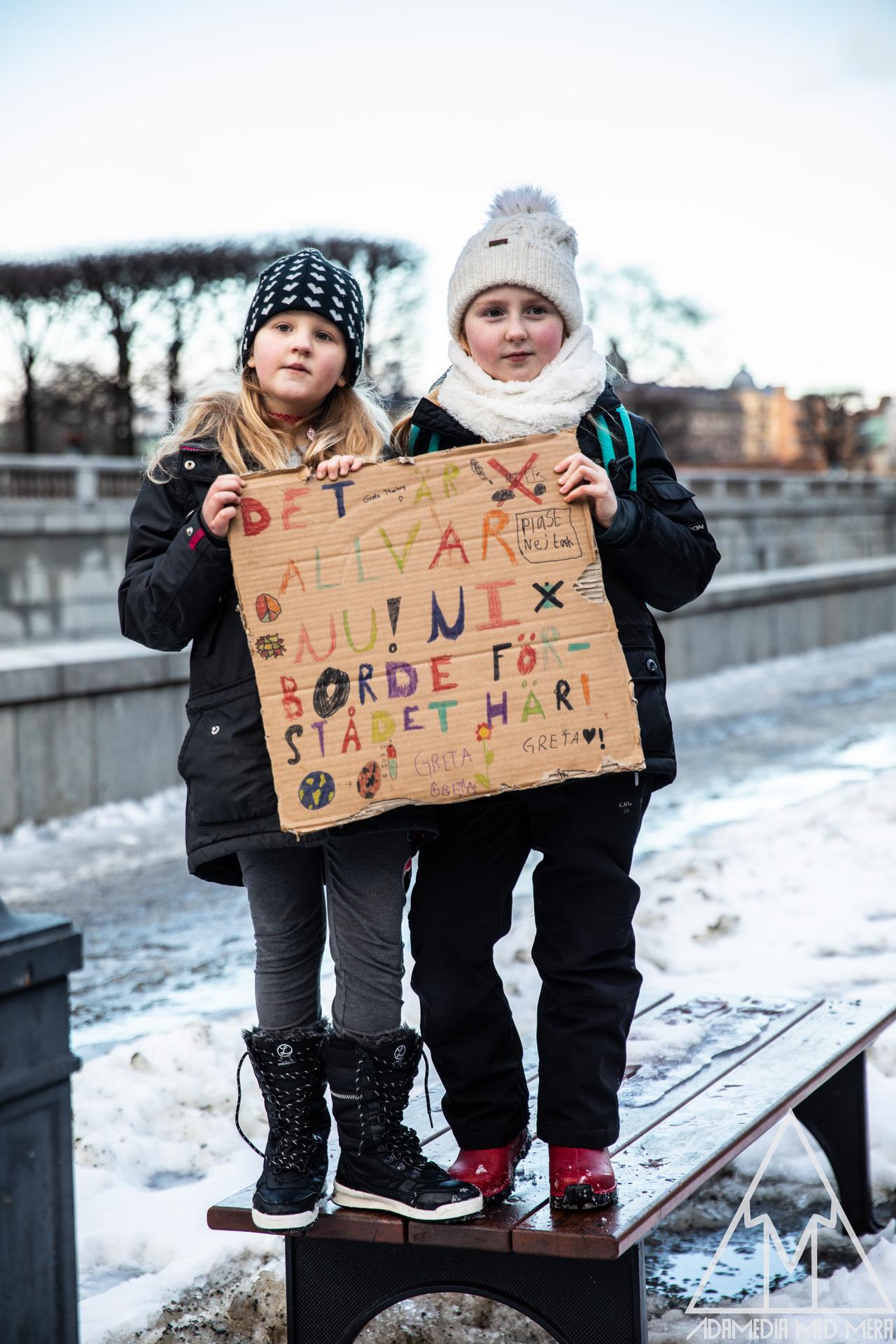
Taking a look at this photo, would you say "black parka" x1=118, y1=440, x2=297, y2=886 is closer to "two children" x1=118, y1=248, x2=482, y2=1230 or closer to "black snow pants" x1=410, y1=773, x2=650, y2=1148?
"two children" x1=118, y1=248, x2=482, y2=1230

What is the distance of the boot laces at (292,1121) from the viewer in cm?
234

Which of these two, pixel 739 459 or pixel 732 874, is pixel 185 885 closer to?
pixel 732 874

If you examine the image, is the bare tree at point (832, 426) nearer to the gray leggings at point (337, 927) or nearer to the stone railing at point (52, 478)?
the stone railing at point (52, 478)

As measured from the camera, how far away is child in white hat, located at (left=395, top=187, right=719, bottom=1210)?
7.71 ft

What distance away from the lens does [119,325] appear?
88.0 ft

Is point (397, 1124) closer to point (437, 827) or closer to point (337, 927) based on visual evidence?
point (337, 927)

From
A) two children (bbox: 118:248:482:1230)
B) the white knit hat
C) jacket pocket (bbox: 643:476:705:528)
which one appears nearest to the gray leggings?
two children (bbox: 118:248:482:1230)

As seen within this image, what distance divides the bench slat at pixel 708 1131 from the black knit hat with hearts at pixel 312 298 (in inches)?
56.3

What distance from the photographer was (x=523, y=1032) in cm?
428

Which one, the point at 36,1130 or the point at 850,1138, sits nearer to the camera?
the point at 36,1130

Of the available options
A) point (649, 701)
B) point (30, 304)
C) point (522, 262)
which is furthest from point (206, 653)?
point (30, 304)

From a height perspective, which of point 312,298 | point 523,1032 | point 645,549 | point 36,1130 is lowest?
point 523,1032

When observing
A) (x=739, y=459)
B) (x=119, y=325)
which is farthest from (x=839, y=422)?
(x=119, y=325)

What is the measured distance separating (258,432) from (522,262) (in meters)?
0.53
